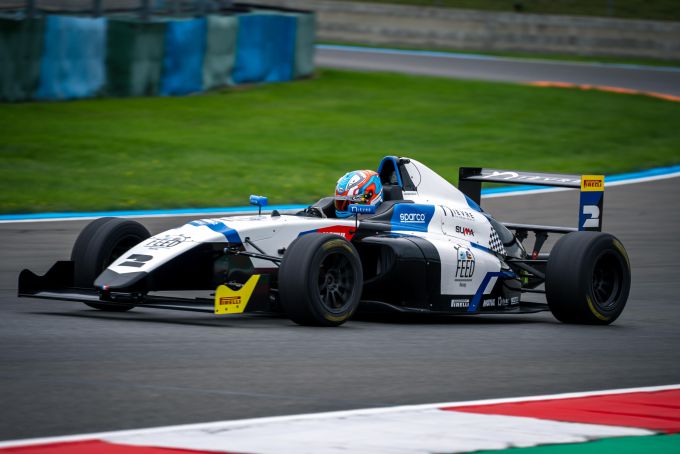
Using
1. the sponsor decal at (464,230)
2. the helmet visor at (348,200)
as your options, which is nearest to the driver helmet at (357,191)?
the helmet visor at (348,200)

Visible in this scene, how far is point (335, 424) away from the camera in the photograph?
652cm

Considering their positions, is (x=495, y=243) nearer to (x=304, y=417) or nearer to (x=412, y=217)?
(x=412, y=217)

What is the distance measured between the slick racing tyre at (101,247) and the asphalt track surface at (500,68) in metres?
22.7

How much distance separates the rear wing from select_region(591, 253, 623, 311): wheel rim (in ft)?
1.98

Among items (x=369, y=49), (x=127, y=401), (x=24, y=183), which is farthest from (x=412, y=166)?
(x=369, y=49)

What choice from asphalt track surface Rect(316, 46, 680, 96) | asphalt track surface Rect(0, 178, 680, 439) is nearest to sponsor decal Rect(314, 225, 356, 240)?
asphalt track surface Rect(0, 178, 680, 439)

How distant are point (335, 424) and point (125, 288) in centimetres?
329

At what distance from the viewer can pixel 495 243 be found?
11555mm

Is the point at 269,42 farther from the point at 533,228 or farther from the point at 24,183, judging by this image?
the point at 533,228

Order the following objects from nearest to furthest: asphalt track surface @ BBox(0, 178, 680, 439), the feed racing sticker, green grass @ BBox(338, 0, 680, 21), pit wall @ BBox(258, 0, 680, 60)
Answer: asphalt track surface @ BBox(0, 178, 680, 439)
the feed racing sticker
pit wall @ BBox(258, 0, 680, 60)
green grass @ BBox(338, 0, 680, 21)

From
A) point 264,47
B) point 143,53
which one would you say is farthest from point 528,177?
point 264,47

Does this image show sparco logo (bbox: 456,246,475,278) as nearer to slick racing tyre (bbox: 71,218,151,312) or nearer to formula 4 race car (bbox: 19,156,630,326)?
formula 4 race car (bbox: 19,156,630,326)

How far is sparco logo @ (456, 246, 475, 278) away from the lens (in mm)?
10773

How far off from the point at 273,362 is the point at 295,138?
608 inches
